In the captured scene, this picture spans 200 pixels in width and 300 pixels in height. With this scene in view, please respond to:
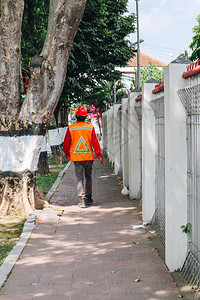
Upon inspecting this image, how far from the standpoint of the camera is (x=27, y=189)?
28.5ft

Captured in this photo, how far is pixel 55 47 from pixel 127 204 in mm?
3614

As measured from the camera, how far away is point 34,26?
14797 mm

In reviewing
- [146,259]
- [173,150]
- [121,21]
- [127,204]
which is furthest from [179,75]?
[121,21]

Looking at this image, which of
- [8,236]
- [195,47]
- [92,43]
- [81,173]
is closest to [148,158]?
[81,173]

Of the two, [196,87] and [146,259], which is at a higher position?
[196,87]

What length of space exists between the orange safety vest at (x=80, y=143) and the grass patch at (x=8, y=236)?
1935mm

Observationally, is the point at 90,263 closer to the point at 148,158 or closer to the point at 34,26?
the point at 148,158

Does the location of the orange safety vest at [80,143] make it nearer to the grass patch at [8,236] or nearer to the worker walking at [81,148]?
the worker walking at [81,148]

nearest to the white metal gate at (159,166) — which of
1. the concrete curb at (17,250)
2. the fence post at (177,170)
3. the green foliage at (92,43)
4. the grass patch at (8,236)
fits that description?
the fence post at (177,170)

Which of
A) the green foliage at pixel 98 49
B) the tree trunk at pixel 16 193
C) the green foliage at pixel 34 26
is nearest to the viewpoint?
the tree trunk at pixel 16 193

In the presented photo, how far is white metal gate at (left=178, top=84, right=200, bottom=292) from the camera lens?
15.0 feet

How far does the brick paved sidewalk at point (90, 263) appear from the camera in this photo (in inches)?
178

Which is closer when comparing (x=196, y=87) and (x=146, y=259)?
(x=196, y=87)

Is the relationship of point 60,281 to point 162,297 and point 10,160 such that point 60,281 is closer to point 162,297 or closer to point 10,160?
point 162,297
